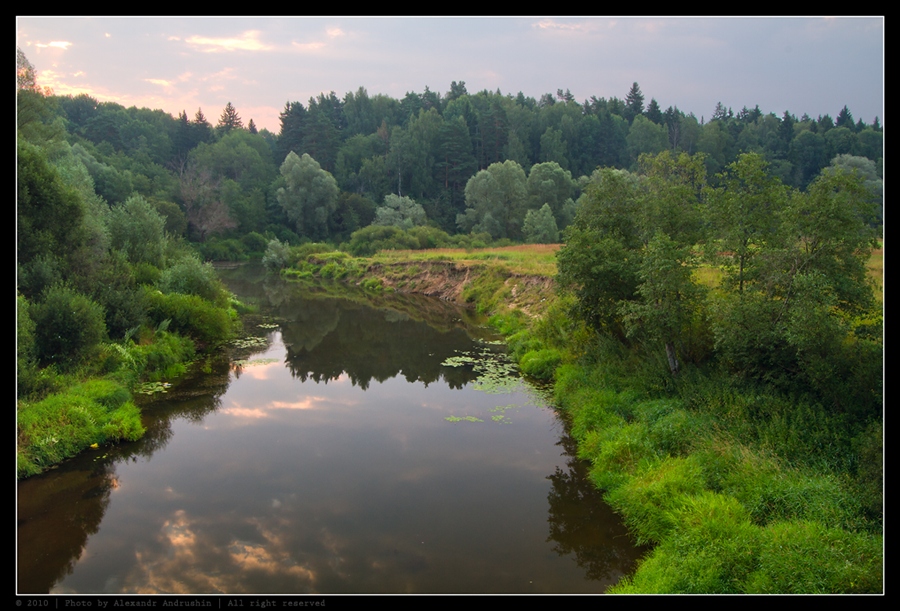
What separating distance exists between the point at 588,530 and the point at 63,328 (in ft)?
46.9

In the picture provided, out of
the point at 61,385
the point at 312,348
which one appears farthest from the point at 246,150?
the point at 61,385

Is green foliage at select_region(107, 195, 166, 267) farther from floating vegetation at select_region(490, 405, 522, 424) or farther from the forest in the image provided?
floating vegetation at select_region(490, 405, 522, 424)

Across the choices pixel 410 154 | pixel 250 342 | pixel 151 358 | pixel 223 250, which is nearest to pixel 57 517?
pixel 151 358

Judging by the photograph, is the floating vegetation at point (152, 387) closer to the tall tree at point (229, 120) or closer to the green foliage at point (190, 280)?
the green foliage at point (190, 280)

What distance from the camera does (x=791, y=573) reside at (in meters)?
7.82

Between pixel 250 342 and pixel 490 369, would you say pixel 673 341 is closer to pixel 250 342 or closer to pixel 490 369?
pixel 490 369

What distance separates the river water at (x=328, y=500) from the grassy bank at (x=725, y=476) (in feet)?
2.67

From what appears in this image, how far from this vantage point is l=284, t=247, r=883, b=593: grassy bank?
8.14m

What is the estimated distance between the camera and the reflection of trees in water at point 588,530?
9.60 metres

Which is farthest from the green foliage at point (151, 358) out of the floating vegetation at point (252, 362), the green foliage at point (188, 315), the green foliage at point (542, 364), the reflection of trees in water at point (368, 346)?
the green foliage at point (542, 364)

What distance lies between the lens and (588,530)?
10.6 m

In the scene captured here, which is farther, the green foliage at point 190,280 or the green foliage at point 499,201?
the green foliage at point 499,201

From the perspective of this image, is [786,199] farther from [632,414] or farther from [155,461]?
[155,461]

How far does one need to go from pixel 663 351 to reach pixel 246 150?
3500 inches
